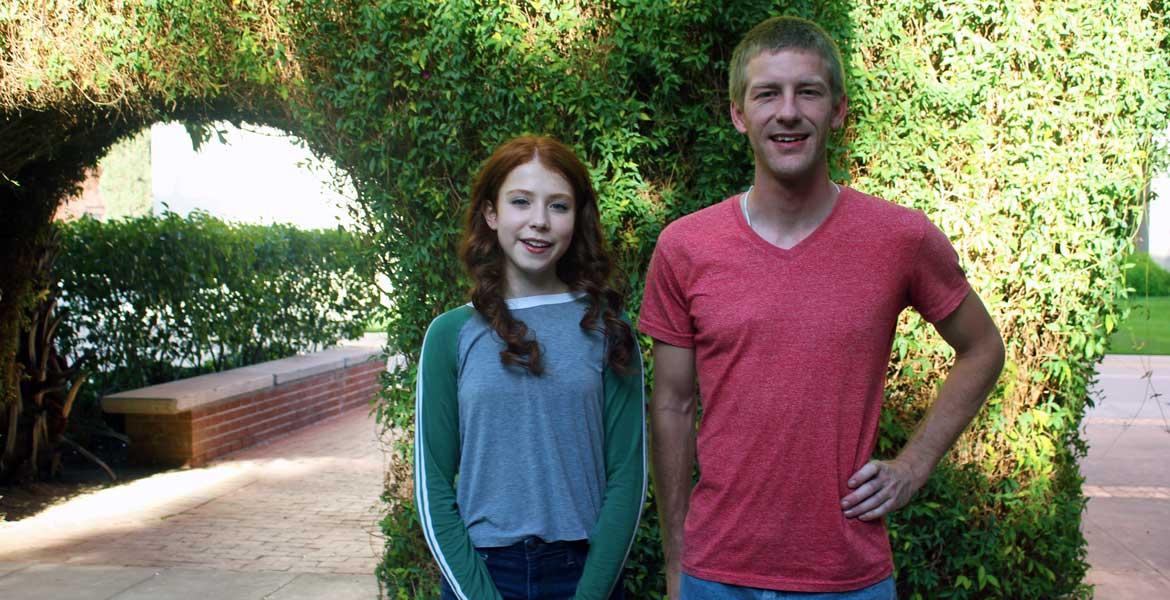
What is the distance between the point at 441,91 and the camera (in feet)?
13.0

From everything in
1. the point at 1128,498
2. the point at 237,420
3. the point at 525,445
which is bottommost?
the point at 1128,498

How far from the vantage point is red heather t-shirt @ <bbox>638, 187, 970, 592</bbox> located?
6.84 ft

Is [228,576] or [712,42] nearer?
[712,42]

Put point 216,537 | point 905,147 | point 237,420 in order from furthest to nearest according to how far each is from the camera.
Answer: point 237,420, point 216,537, point 905,147

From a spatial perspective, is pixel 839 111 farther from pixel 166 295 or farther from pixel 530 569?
pixel 166 295

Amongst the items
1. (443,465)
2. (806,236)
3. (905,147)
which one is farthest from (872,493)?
(905,147)

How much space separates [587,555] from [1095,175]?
2.61m

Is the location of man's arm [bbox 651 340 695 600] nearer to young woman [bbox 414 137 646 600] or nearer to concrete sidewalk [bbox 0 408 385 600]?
young woman [bbox 414 137 646 600]

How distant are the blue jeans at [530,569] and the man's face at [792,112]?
3.13ft

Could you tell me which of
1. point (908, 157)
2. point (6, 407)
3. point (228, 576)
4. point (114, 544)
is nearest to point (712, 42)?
point (908, 157)

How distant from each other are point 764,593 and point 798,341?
0.50 metres

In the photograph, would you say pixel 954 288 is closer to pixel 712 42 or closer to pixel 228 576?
pixel 712 42

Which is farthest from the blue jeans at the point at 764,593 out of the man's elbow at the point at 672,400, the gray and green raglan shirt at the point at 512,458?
the man's elbow at the point at 672,400

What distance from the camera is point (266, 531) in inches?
271
